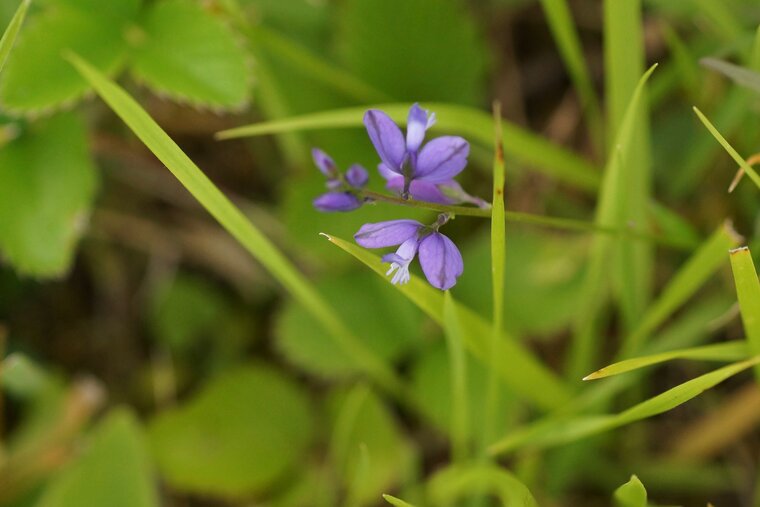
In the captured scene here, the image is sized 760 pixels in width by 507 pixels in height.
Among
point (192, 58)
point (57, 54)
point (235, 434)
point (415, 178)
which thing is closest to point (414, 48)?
point (192, 58)

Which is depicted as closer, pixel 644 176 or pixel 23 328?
pixel 644 176

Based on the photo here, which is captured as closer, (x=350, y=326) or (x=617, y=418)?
(x=617, y=418)

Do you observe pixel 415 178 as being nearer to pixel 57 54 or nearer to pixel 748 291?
pixel 748 291

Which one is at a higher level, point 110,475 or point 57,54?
point 57,54

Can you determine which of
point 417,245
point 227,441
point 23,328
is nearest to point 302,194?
point 227,441

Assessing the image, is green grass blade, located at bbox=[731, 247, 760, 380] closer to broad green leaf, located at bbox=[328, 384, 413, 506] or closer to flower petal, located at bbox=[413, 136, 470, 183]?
flower petal, located at bbox=[413, 136, 470, 183]

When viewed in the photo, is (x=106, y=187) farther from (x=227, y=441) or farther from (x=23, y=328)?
(x=227, y=441)

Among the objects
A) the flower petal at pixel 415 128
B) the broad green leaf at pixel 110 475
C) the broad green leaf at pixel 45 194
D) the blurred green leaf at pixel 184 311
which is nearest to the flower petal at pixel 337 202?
the flower petal at pixel 415 128
